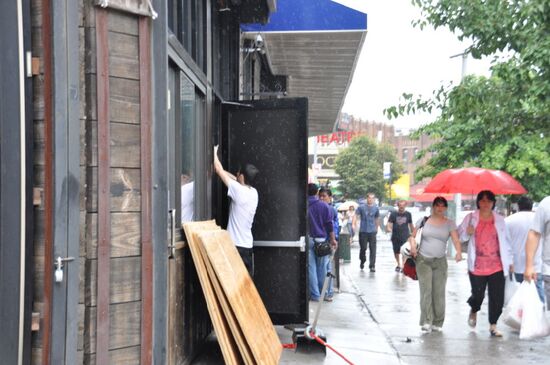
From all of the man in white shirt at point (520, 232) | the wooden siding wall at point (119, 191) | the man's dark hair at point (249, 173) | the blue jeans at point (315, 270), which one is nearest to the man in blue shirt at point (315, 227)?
the blue jeans at point (315, 270)

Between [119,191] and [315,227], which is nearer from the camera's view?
[119,191]

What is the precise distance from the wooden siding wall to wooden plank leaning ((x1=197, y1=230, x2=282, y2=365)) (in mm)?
1334

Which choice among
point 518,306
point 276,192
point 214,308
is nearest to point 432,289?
point 518,306

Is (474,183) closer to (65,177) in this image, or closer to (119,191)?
(119,191)

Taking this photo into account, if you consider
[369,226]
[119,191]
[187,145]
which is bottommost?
[369,226]

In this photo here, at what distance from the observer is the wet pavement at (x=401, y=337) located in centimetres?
668

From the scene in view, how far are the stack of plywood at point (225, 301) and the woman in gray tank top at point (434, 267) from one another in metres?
3.45

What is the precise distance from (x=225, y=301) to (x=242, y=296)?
395 mm

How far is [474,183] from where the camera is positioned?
8281mm

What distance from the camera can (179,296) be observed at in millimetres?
4973

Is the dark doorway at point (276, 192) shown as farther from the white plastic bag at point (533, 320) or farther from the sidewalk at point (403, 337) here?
the white plastic bag at point (533, 320)

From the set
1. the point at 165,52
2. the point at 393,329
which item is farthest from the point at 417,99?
the point at 165,52

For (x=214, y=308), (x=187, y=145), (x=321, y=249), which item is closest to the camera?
(x=214, y=308)

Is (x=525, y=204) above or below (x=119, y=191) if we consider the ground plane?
below
